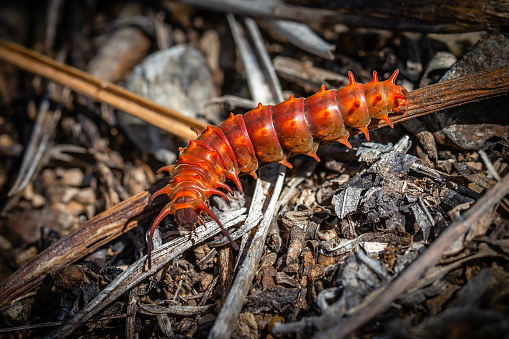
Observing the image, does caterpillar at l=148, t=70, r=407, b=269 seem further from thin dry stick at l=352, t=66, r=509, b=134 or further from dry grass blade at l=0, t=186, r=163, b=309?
dry grass blade at l=0, t=186, r=163, b=309

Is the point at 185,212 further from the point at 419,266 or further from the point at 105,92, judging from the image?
the point at 105,92

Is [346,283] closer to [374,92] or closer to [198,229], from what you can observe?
[198,229]

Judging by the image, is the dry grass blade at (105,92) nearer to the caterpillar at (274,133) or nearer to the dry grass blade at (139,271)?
the caterpillar at (274,133)

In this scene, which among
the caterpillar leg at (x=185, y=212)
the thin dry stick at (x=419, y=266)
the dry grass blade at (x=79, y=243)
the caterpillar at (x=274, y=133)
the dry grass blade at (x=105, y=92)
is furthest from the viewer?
the dry grass blade at (x=105, y=92)

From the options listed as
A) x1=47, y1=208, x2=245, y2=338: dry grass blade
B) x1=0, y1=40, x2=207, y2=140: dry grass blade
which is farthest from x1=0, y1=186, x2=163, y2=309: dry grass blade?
x1=0, y1=40, x2=207, y2=140: dry grass blade

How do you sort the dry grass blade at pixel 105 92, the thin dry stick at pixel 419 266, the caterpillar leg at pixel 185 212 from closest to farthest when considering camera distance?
1. the thin dry stick at pixel 419 266
2. the caterpillar leg at pixel 185 212
3. the dry grass blade at pixel 105 92

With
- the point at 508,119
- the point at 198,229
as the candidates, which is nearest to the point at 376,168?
the point at 508,119

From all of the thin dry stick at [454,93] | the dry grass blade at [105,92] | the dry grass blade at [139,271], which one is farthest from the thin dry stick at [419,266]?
the dry grass blade at [105,92]
